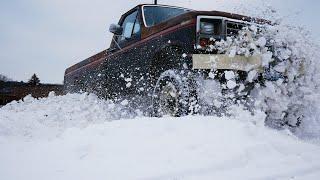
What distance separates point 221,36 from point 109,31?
2685 millimetres

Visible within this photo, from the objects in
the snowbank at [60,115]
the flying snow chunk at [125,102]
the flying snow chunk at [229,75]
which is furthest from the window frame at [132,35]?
the flying snow chunk at [229,75]

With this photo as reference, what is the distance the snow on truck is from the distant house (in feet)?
20.1

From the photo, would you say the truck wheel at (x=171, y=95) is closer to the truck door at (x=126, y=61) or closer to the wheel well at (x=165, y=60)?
the wheel well at (x=165, y=60)

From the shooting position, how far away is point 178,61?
16.8ft

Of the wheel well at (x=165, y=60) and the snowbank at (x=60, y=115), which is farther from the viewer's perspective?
the snowbank at (x=60, y=115)

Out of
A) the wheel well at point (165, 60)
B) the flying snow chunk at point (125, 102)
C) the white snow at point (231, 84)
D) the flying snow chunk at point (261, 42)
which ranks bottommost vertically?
the flying snow chunk at point (125, 102)

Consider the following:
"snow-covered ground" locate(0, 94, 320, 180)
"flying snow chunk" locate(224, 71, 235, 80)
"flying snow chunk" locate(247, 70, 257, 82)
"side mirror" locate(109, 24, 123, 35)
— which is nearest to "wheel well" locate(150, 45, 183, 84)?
"flying snow chunk" locate(224, 71, 235, 80)

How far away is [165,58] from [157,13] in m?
1.34

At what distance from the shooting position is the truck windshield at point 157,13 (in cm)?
634

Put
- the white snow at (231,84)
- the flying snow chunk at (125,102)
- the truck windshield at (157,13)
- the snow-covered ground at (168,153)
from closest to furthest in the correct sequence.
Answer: the snow-covered ground at (168,153)
the white snow at (231,84)
the truck windshield at (157,13)
the flying snow chunk at (125,102)

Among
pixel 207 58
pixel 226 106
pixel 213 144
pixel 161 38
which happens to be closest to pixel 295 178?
pixel 213 144

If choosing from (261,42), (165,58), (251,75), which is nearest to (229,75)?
(251,75)

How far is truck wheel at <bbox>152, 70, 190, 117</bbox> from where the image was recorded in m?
4.87

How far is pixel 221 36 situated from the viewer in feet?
16.0
